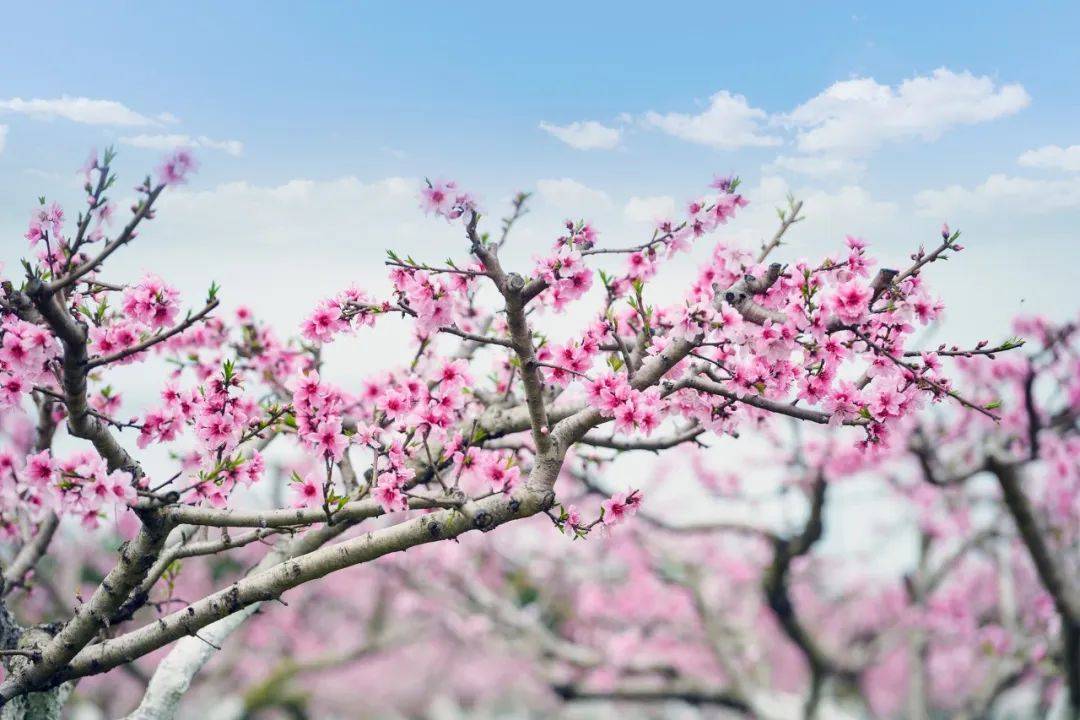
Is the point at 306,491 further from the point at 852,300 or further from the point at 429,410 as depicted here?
the point at 852,300

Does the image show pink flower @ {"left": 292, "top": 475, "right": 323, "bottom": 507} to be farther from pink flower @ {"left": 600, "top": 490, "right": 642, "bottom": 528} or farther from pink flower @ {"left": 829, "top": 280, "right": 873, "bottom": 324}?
pink flower @ {"left": 829, "top": 280, "right": 873, "bottom": 324}

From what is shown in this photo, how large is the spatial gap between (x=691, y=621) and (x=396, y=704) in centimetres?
969

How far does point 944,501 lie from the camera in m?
12.5

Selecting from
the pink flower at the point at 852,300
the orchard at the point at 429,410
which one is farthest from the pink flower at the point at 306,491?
the pink flower at the point at 852,300

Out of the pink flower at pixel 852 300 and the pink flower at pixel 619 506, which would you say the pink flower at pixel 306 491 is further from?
the pink flower at pixel 852 300

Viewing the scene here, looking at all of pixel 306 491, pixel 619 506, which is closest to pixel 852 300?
pixel 619 506

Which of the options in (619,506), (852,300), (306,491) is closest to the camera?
(852,300)

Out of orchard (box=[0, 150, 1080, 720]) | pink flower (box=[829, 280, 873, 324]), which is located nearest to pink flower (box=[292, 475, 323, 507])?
orchard (box=[0, 150, 1080, 720])

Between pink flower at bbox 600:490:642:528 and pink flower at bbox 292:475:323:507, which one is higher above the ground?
pink flower at bbox 292:475:323:507

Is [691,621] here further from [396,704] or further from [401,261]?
[401,261]

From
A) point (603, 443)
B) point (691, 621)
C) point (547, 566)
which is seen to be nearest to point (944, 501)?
point (691, 621)

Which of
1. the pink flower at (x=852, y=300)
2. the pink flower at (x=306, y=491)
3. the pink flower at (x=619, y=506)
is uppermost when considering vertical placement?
the pink flower at (x=306, y=491)

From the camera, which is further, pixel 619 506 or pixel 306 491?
pixel 306 491

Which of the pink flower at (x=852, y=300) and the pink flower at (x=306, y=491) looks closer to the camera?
the pink flower at (x=852, y=300)
